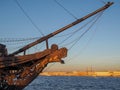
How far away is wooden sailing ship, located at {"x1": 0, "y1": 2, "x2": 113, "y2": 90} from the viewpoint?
19844mm

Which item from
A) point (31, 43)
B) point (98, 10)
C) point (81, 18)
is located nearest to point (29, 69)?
point (31, 43)

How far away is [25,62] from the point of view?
2016 cm

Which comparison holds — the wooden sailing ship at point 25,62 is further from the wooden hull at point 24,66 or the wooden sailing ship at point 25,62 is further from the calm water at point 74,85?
the calm water at point 74,85

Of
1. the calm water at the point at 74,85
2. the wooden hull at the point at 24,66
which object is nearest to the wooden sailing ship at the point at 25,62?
the wooden hull at the point at 24,66

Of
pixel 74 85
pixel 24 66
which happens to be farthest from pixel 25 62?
pixel 74 85

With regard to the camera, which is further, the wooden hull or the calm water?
the calm water

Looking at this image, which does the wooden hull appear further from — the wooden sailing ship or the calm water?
the calm water

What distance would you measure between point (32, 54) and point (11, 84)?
8.68 ft

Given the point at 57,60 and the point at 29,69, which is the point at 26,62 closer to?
the point at 29,69

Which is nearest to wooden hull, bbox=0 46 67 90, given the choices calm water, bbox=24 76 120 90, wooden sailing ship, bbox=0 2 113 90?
wooden sailing ship, bbox=0 2 113 90

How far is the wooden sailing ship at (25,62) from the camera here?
19844 millimetres

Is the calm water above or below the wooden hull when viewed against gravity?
below

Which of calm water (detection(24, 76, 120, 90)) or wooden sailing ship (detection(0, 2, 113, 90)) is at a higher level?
wooden sailing ship (detection(0, 2, 113, 90))

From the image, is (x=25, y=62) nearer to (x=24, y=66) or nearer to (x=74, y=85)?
(x=24, y=66)
